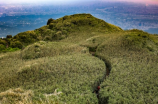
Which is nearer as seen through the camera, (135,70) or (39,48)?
(135,70)

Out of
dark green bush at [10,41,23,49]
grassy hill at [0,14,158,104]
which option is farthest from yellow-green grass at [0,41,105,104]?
dark green bush at [10,41,23,49]

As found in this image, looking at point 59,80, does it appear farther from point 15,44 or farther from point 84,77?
point 15,44

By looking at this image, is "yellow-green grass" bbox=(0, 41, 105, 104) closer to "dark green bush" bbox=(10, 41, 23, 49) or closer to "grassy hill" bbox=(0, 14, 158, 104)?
"grassy hill" bbox=(0, 14, 158, 104)

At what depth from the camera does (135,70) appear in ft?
34.3

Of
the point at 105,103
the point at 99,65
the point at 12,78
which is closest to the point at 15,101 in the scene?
the point at 12,78

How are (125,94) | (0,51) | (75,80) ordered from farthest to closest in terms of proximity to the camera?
(0,51), (75,80), (125,94)

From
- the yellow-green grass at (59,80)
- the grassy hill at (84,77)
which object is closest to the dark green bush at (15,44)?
the grassy hill at (84,77)

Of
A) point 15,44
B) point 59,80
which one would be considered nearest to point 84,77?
point 59,80

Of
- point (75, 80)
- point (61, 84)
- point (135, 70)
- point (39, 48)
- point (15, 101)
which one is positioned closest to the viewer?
point (15, 101)

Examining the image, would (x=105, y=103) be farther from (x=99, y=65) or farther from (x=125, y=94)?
(x=99, y=65)

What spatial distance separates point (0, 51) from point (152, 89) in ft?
72.6

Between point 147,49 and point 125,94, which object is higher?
point 147,49

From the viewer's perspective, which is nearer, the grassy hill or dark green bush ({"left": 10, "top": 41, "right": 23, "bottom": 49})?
the grassy hill

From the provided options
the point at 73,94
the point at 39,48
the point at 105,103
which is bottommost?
the point at 105,103
